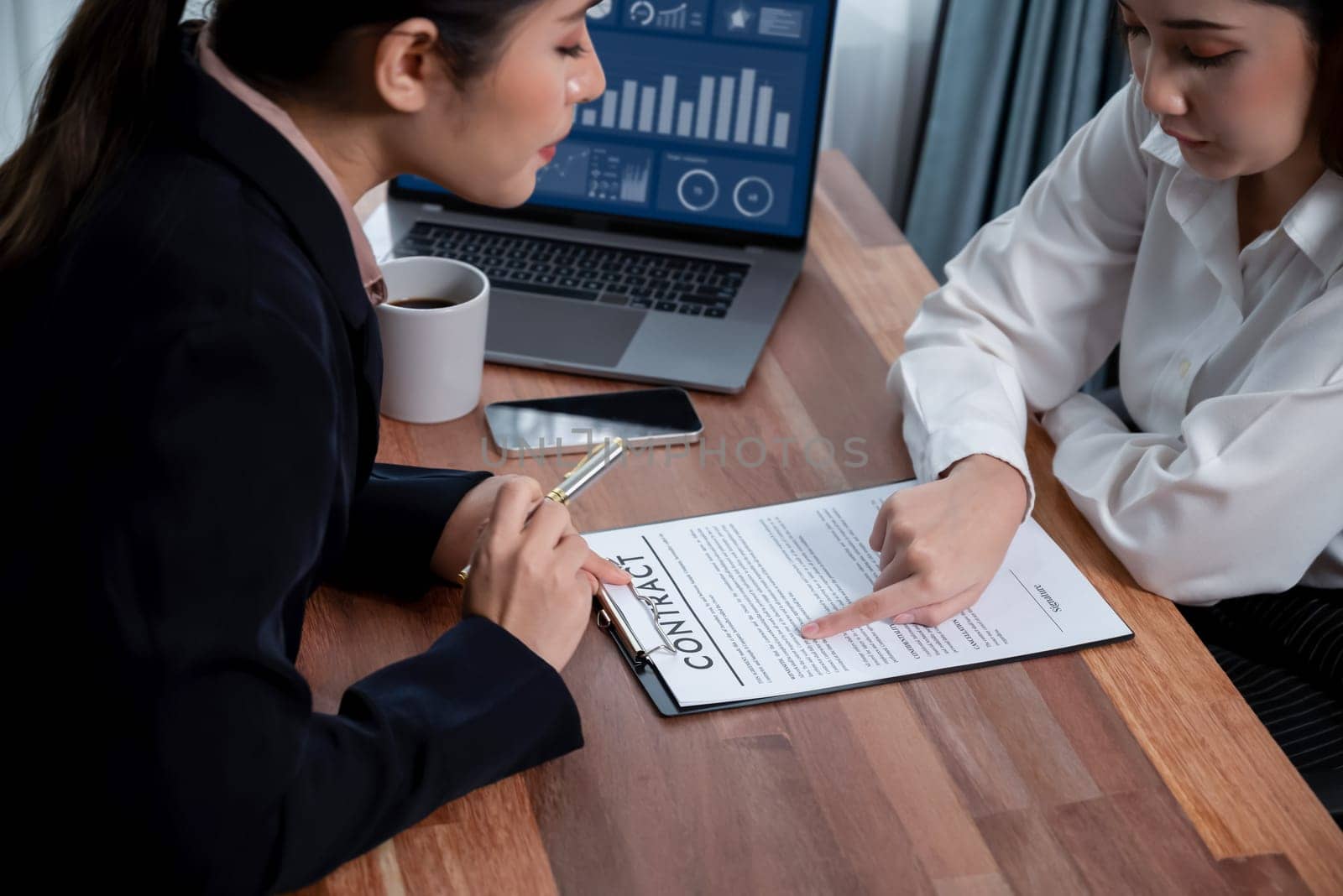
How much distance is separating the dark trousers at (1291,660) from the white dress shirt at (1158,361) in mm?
41

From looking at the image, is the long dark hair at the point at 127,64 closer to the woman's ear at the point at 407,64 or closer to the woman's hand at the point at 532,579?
the woman's ear at the point at 407,64

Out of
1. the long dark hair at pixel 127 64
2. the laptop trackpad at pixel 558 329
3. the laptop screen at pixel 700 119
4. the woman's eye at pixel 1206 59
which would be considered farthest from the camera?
the laptop screen at pixel 700 119

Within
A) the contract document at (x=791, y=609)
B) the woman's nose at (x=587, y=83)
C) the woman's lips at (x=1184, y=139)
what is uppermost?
the woman's nose at (x=587, y=83)

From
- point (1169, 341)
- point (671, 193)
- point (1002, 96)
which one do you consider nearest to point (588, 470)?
point (671, 193)

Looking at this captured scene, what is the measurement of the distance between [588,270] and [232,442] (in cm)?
73

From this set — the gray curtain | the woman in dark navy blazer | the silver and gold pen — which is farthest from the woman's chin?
the gray curtain

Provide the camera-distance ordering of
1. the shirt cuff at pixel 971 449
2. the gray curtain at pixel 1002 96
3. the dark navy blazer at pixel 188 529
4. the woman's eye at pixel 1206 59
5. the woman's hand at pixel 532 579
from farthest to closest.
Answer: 1. the gray curtain at pixel 1002 96
2. the shirt cuff at pixel 971 449
3. the woman's eye at pixel 1206 59
4. the woman's hand at pixel 532 579
5. the dark navy blazer at pixel 188 529

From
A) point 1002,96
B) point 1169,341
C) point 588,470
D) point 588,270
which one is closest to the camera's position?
point 588,470

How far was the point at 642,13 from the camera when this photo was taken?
1.32 meters

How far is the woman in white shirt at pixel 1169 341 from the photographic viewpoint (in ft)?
3.04

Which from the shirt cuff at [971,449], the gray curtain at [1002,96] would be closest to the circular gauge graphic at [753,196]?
the shirt cuff at [971,449]

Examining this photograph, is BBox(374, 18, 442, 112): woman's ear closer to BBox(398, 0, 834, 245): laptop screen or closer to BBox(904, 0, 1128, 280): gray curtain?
BBox(398, 0, 834, 245): laptop screen

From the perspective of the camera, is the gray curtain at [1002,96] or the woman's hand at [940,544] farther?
the gray curtain at [1002,96]

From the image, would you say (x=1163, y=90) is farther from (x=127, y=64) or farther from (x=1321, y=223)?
(x=127, y=64)
